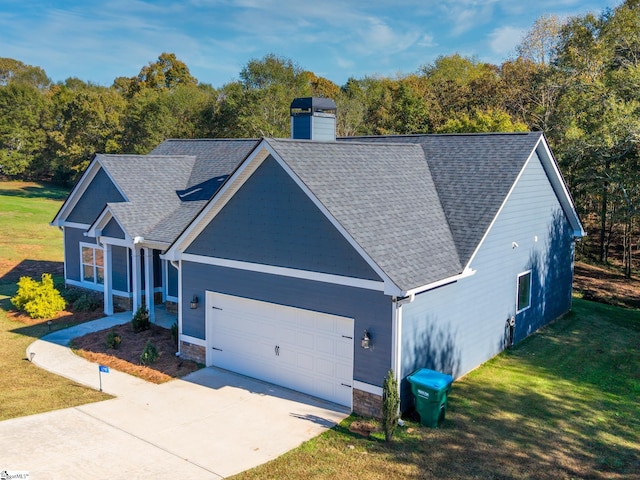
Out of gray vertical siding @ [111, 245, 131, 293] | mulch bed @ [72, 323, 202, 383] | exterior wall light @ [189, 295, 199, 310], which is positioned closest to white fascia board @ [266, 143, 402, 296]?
exterior wall light @ [189, 295, 199, 310]

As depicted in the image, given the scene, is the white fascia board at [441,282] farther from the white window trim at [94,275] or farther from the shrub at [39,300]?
the shrub at [39,300]

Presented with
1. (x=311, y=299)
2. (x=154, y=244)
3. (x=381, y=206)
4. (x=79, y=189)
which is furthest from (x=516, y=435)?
(x=79, y=189)

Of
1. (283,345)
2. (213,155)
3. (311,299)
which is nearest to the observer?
(311,299)

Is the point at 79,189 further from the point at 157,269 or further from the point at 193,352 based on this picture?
the point at 193,352

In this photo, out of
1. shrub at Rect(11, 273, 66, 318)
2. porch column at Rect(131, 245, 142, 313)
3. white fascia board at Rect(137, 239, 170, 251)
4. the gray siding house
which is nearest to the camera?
the gray siding house

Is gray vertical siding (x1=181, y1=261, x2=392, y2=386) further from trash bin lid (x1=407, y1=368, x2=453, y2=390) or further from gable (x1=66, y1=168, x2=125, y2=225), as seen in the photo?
gable (x1=66, y1=168, x2=125, y2=225)

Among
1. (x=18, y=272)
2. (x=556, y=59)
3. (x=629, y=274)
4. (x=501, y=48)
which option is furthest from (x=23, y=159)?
(x=629, y=274)
